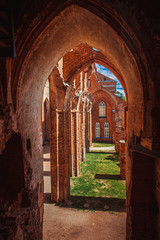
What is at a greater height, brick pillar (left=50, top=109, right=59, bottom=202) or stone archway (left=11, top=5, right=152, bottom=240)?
stone archway (left=11, top=5, right=152, bottom=240)

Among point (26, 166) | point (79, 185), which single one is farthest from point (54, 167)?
point (26, 166)

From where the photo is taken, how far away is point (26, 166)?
3.78m

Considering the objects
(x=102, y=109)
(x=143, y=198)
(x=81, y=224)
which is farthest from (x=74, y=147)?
(x=102, y=109)

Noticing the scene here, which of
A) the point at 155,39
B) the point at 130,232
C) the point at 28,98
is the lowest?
the point at 130,232

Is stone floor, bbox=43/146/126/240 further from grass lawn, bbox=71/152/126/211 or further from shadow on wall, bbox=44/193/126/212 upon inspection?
grass lawn, bbox=71/152/126/211

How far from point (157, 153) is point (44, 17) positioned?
11.3 feet

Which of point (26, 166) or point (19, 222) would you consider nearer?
point (19, 222)

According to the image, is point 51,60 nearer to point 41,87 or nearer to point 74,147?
point 41,87

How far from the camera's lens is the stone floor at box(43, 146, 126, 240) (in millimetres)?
6090

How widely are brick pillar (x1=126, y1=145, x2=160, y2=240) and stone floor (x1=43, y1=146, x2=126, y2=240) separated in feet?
8.97

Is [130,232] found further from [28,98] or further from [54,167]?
[54,167]

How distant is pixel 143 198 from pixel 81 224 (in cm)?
410

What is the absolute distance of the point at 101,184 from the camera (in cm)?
1019

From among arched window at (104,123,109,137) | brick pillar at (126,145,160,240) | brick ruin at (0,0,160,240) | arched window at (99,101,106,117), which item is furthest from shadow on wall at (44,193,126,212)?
arched window at (99,101,106,117)
